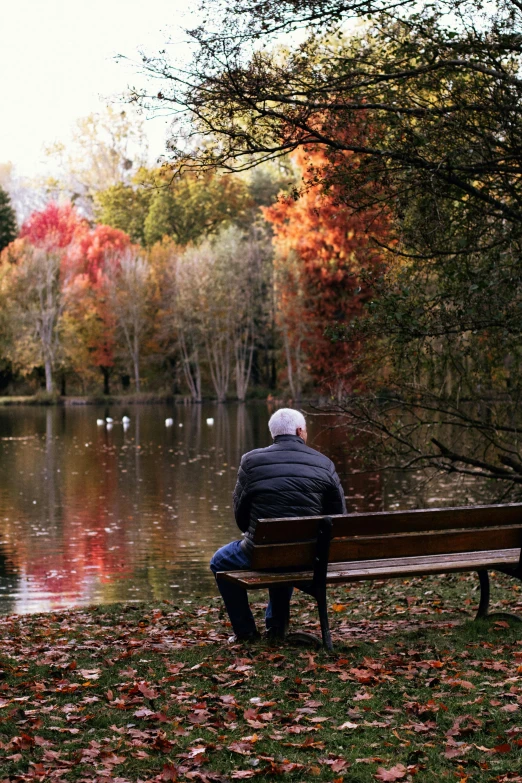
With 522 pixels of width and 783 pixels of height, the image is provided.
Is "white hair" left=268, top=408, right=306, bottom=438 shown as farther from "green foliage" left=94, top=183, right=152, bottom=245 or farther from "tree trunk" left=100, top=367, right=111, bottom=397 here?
"green foliage" left=94, top=183, right=152, bottom=245

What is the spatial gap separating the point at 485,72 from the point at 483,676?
505 centimetres

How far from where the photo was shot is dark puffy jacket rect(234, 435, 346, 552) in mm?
6977

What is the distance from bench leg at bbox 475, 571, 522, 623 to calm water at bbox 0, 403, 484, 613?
3979 mm

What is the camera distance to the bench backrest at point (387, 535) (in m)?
6.75

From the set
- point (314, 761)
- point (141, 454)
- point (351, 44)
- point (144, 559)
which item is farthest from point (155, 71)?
point (141, 454)

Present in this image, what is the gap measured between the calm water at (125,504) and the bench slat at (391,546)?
4.28 m

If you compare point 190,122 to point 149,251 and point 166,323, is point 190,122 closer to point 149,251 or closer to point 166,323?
point 166,323

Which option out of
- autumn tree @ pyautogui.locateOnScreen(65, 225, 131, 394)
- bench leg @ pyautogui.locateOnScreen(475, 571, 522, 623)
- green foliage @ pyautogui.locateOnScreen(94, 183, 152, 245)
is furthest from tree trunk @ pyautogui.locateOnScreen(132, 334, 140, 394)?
bench leg @ pyautogui.locateOnScreen(475, 571, 522, 623)

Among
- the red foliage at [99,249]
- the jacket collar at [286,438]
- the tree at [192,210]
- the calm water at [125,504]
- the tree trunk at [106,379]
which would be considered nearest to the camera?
the jacket collar at [286,438]

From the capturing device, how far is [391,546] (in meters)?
7.12

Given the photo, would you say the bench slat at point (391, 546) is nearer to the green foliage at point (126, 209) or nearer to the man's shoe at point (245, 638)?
the man's shoe at point (245, 638)

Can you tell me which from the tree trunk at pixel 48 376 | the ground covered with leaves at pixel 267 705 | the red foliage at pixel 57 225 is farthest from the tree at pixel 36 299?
the ground covered with leaves at pixel 267 705

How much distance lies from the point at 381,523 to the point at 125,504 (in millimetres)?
14874

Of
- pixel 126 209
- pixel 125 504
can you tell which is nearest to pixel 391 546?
pixel 125 504
